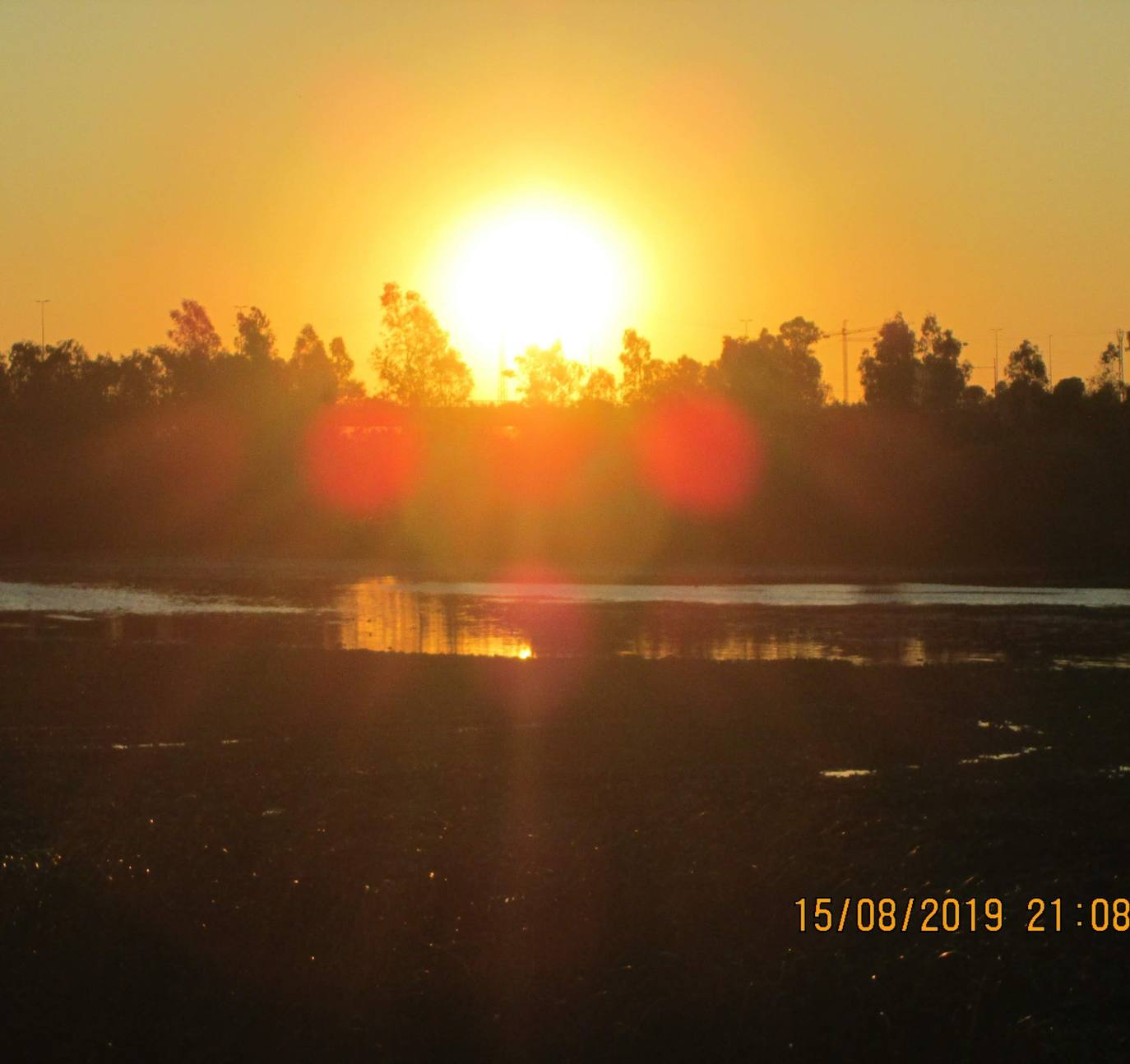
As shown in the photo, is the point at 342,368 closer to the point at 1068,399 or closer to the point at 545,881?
the point at 1068,399

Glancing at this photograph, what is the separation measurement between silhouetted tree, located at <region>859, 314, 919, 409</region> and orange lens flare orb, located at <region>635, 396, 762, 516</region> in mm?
15318

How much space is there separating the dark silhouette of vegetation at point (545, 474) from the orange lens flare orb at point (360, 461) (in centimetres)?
13

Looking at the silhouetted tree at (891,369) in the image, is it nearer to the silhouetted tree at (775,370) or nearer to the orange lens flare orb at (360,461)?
the silhouetted tree at (775,370)

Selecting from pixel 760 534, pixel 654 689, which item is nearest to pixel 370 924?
pixel 654 689

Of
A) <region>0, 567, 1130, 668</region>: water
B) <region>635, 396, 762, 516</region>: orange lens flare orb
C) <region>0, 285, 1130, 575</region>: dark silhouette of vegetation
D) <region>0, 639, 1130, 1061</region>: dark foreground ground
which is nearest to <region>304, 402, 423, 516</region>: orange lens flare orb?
<region>0, 285, 1130, 575</region>: dark silhouette of vegetation

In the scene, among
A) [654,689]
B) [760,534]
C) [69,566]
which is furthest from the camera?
[760,534]

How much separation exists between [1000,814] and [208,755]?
235 inches

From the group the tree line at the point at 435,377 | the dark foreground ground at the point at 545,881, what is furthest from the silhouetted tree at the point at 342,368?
the dark foreground ground at the point at 545,881

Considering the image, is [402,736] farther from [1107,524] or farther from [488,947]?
[1107,524]

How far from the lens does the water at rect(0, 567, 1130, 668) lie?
66.5 feet

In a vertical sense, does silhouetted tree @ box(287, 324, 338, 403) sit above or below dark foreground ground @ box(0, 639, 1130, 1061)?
above

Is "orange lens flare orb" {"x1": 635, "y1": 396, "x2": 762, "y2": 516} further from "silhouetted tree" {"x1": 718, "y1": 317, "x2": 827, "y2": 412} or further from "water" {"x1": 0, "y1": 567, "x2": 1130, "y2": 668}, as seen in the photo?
"water" {"x1": 0, "y1": 567, "x2": 1130, "y2": 668}

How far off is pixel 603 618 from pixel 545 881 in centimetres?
1733

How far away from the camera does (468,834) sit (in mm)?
8539
